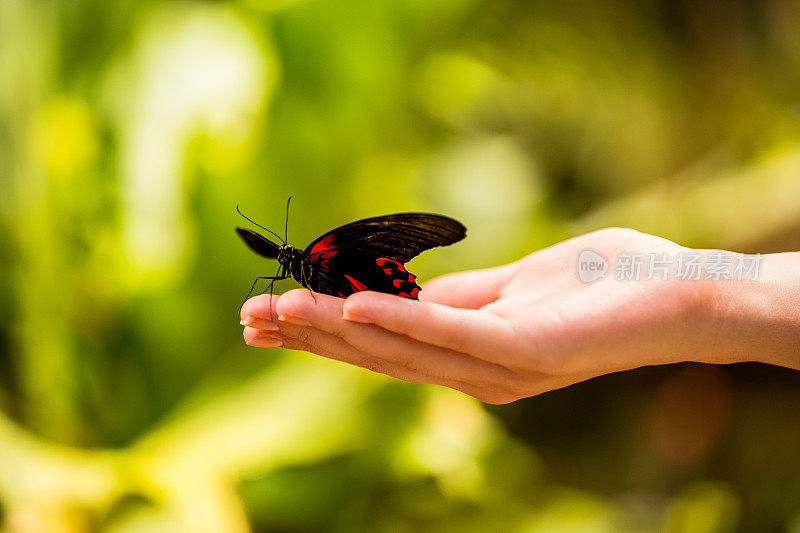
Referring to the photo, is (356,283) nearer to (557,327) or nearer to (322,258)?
(322,258)

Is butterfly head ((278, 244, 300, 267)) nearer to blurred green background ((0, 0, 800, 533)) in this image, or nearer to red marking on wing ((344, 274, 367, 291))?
red marking on wing ((344, 274, 367, 291))

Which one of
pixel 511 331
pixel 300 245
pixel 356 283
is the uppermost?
pixel 300 245

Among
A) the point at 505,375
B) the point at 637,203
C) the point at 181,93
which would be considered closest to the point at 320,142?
the point at 181,93

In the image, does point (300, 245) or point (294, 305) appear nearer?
point (294, 305)

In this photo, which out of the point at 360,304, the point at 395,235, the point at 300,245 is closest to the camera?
the point at 360,304

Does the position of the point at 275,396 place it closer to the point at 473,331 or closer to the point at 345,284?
the point at 345,284

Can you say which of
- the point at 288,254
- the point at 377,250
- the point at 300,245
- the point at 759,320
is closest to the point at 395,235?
the point at 377,250

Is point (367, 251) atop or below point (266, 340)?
atop

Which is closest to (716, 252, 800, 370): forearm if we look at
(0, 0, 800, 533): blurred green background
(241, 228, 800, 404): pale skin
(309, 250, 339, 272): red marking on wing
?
(241, 228, 800, 404): pale skin
